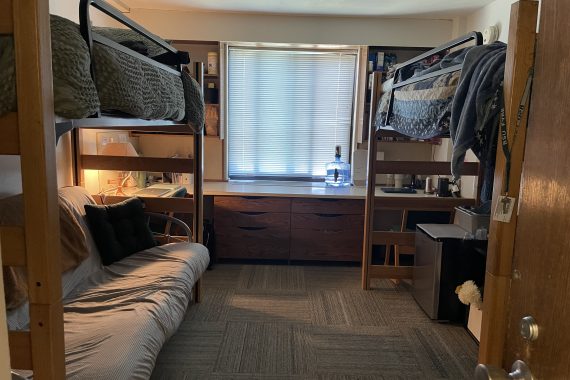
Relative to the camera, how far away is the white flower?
102 inches

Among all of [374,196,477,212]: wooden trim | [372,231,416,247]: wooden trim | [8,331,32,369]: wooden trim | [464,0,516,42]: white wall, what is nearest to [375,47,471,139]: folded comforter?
[374,196,477,212]: wooden trim

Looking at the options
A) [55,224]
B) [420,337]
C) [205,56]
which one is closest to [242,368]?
[420,337]

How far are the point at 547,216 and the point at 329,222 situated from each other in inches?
124

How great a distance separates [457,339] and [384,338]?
46 cm

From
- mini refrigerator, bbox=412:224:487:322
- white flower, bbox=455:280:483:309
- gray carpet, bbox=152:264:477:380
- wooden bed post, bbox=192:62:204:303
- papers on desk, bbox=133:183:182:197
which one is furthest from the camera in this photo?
papers on desk, bbox=133:183:182:197

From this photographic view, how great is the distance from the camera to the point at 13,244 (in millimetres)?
869

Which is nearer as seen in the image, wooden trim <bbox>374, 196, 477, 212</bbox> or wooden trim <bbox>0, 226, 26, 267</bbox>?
wooden trim <bbox>0, 226, 26, 267</bbox>

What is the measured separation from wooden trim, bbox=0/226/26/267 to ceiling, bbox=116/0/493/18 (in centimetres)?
318

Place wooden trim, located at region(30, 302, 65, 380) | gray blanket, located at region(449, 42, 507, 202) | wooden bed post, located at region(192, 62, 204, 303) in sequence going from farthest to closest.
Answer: wooden bed post, located at region(192, 62, 204, 303) < gray blanket, located at region(449, 42, 507, 202) < wooden trim, located at region(30, 302, 65, 380)

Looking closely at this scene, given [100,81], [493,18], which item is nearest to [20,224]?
[100,81]

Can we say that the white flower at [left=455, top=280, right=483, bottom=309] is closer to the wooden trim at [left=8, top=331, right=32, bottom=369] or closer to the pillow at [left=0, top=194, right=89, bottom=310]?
the pillow at [left=0, top=194, right=89, bottom=310]

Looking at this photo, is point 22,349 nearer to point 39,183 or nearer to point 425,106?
point 39,183

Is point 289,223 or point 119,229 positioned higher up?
point 119,229

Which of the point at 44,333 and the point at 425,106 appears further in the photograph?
the point at 425,106
